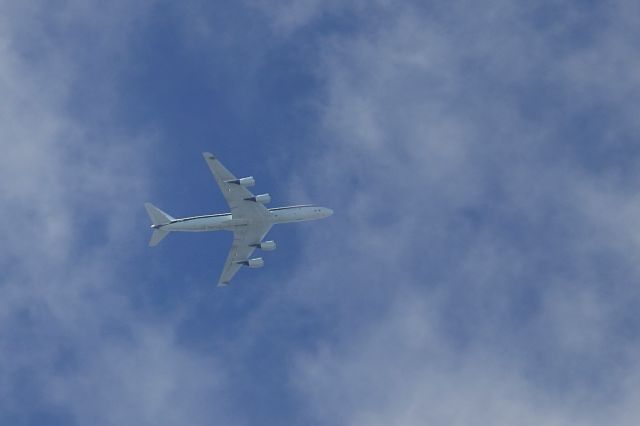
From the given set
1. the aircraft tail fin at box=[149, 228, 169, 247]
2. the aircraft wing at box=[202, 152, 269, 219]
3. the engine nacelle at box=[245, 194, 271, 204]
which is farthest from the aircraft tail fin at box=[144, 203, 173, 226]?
the engine nacelle at box=[245, 194, 271, 204]

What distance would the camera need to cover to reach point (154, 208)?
7672 inches

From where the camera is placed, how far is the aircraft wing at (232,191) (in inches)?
7539

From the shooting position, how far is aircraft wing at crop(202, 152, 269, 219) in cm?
19150

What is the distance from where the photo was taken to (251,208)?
653 feet

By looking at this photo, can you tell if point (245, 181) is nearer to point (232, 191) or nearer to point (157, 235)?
point (232, 191)

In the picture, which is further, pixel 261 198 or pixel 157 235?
pixel 261 198

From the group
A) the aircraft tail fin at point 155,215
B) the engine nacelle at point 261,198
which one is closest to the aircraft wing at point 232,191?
the engine nacelle at point 261,198

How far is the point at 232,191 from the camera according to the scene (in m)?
196

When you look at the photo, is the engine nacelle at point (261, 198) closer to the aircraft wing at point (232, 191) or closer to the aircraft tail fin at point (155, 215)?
the aircraft wing at point (232, 191)

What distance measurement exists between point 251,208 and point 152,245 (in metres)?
17.2

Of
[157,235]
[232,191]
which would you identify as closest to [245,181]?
[232,191]

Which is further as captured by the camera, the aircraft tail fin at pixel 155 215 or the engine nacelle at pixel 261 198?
the engine nacelle at pixel 261 198

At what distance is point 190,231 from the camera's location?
196 meters

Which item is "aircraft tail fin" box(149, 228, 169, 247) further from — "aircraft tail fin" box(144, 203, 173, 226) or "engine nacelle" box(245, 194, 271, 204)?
"engine nacelle" box(245, 194, 271, 204)
